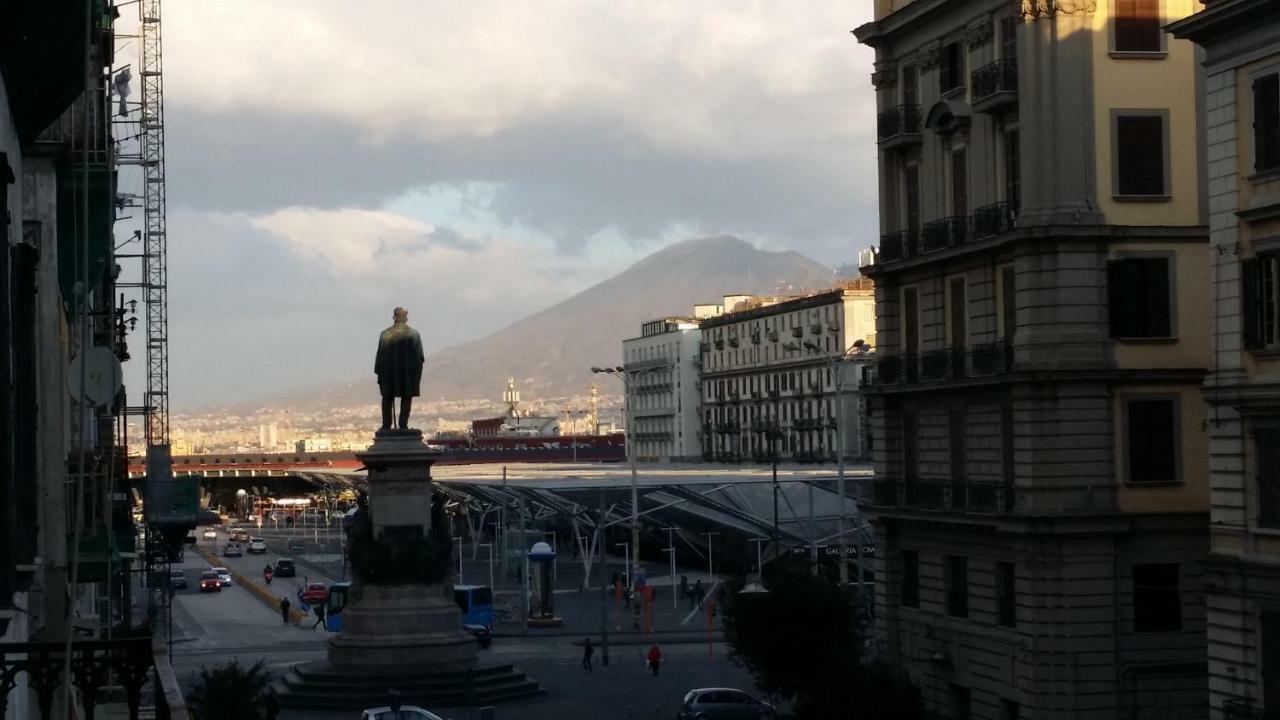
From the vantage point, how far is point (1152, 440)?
137ft

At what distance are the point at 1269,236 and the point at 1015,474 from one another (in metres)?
11.8

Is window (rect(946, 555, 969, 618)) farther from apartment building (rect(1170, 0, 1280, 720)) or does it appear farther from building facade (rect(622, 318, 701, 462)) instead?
building facade (rect(622, 318, 701, 462))

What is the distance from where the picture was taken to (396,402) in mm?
65312

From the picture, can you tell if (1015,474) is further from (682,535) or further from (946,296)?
(682,535)

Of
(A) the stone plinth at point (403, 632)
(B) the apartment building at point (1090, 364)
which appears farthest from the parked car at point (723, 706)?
(B) the apartment building at point (1090, 364)

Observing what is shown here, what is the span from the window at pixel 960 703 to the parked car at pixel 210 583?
247 feet

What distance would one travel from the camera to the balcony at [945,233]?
4444cm

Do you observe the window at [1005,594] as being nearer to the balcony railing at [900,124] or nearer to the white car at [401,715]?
the balcony railing at [900,124]

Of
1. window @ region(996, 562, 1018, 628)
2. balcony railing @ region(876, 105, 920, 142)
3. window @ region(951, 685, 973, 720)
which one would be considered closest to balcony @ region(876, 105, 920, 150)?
balcony railing @ region(876, 105, 920, 142)

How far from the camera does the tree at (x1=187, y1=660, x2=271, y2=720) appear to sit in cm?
3778

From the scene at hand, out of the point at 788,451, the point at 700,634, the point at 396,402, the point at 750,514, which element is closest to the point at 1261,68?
the point at 396,402

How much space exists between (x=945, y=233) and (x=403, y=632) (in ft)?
70.3

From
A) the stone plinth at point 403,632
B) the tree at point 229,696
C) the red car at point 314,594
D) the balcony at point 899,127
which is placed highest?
the balcony at point 899,127

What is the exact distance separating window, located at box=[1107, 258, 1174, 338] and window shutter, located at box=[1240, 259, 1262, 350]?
9.74 meters
